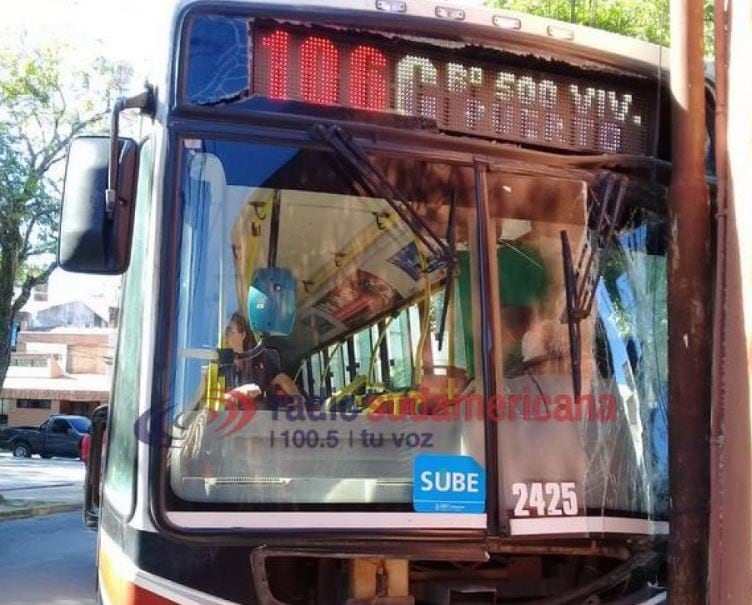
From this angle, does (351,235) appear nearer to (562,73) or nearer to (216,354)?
(216,354)

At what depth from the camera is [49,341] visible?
49.5 m

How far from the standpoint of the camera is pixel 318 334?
287cm

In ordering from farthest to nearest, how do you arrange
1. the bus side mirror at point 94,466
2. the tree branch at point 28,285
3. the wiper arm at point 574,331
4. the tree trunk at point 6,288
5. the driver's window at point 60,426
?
the driver's window at point 60,426, the tree branch at point 28,285, the tree trunk at point 6,288, the bus side mirror at point 94,466, the wiper arm at point 574,331

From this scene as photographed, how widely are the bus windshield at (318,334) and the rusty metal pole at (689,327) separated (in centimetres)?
58

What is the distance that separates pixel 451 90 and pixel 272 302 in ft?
2.87

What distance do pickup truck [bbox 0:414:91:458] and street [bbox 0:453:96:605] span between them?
11251mm

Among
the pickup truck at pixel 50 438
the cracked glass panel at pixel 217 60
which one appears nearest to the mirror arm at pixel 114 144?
the cracked glass panel at pixel 217 60

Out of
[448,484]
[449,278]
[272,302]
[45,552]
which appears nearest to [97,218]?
[272,302]

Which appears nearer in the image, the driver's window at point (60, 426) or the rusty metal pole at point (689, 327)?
the rusty metal pole at point (689, 327)

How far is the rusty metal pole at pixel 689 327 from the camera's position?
256 centimetres

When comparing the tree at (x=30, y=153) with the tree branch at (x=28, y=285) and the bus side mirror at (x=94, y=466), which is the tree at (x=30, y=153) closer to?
the tree branch at (x=28, y=285)

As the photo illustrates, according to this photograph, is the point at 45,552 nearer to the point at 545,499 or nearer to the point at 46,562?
the point at 46,562

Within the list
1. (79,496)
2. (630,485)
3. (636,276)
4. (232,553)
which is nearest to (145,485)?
(232,553)

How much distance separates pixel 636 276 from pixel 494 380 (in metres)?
0.67
